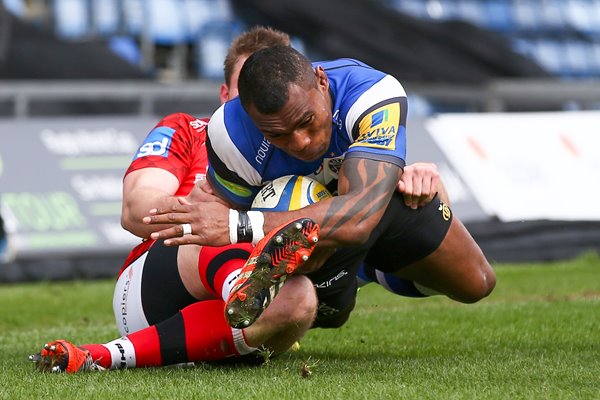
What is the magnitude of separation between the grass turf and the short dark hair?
100 centimetres

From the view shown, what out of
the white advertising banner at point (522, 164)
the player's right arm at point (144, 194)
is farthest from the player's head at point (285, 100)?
the white advertising banner at point (522, 164)

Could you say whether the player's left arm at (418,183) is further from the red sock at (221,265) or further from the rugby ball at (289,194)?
the red sock at (221,265)

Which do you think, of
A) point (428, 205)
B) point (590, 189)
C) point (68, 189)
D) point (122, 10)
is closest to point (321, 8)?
point (122, 10)

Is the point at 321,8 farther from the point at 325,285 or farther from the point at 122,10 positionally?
the point at 325,285

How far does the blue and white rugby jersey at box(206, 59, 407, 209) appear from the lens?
450 cm

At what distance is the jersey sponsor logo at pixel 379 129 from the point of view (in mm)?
4461

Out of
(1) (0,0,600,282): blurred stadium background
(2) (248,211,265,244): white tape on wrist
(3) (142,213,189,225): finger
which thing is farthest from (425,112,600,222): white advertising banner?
(3) (142,213,189,225): finger

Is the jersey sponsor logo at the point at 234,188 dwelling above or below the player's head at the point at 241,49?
Result: below

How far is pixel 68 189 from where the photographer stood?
33.8 ft

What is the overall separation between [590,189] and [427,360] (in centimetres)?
713

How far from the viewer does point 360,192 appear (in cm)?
438

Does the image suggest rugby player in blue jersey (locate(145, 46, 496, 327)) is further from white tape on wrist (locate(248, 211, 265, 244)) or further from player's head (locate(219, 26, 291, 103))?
player's head (locate(219, 26, 291, 103))

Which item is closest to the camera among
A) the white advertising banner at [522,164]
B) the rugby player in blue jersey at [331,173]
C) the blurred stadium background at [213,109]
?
the rugby player in blue jersey at [331,173]

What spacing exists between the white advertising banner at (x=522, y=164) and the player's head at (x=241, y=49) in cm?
594
